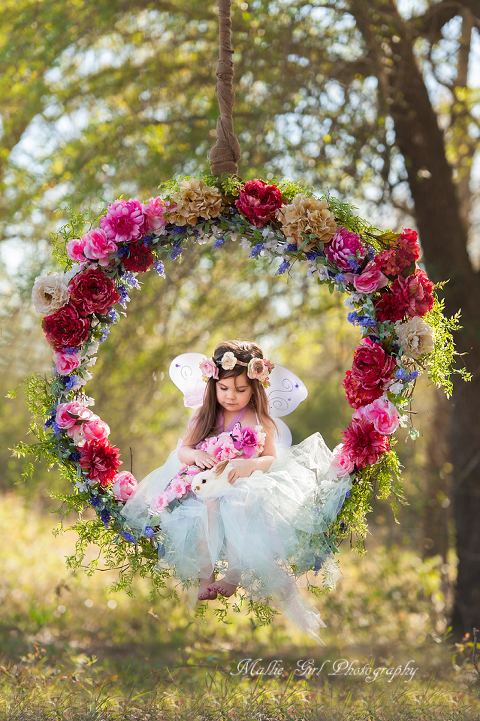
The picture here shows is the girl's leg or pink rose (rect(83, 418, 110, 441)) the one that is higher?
pink rose (rect(83, 418, 110, 441))

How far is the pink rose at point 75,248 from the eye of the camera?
110 inches

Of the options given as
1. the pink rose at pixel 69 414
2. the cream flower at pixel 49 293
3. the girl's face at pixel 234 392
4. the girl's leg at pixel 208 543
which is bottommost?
the girl's leg at pixel 208 543

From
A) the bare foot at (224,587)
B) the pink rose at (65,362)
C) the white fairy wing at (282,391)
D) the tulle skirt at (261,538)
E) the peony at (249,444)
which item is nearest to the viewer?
the tulle skirt at (261,538)

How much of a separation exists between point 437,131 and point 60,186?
3.35 meters

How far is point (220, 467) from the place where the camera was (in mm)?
2707

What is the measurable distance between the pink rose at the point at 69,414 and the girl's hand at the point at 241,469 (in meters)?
0.71

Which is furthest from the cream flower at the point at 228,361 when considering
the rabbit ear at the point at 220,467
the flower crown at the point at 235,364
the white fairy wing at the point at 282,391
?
the rabbit ear at the point at 220,467

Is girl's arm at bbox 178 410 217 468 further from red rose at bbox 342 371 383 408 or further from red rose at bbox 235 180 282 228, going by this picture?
red rose at bbox 235 180 282 228

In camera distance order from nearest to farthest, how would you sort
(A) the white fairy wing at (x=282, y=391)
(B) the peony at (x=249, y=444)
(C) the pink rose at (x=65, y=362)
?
(C) the pink rose at (x=65, y=362), (B) the peony at (x=249, y=444), (A) the white fairy wing at (x=282, y=391)

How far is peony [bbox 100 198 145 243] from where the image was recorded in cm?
275

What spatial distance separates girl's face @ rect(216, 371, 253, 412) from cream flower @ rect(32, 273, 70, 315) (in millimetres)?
817

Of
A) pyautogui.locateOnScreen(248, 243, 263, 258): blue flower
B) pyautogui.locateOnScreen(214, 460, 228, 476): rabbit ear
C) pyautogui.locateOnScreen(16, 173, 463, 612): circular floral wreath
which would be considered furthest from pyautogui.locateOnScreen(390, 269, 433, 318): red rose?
pyautogui.locateOnScreen(214, 460, 228, 476): rabbit ear

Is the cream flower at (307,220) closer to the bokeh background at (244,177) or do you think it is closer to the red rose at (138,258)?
the red rose at (138,258)

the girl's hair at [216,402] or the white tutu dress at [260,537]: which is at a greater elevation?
the girl's hair at [216,402]
